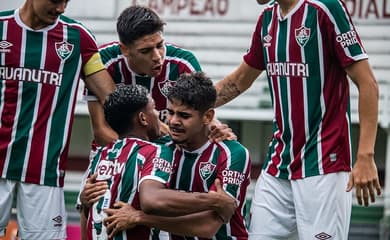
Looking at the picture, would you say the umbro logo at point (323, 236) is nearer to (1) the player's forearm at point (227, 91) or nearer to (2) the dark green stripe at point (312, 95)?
(2) the dark green stripe at point (312, 95)

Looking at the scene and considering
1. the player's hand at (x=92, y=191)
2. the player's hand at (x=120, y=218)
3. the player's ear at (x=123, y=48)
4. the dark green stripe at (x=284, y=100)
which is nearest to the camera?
the player's hand at (x=120, y=218)

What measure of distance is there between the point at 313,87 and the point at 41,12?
152 centimetres

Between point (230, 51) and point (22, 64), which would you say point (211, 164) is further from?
point (230, 51)

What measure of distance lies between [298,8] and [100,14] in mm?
11136

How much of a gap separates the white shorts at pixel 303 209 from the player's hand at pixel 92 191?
88cm

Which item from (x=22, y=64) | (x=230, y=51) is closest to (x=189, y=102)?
(x=22, y=64)

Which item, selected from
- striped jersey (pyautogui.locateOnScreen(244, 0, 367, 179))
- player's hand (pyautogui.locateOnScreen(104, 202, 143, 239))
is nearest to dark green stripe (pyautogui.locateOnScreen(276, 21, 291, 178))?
striped jersey (pyautogui.locateOnScreen(244, 0, 367, 179))

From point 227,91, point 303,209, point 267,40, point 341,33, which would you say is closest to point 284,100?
point 267,40

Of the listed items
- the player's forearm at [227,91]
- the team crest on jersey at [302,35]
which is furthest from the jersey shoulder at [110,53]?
the team crest on jersey at [302,35]

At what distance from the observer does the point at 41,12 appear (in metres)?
5.93

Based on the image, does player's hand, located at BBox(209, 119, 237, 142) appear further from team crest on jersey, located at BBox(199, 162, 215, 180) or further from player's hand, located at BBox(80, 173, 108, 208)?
player's hand, located at BBox(80, 173, 108, 208)

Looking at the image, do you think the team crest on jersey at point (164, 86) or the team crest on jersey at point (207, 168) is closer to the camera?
the team crest on jersey at point (207, 168)

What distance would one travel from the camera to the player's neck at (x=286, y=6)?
5.80 m

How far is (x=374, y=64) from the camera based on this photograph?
623 inches
